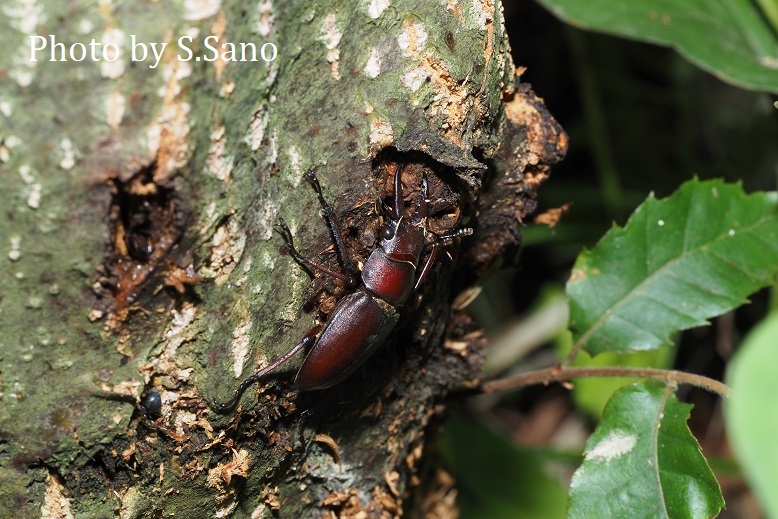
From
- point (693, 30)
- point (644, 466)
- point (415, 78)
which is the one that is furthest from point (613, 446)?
point (693, 30)

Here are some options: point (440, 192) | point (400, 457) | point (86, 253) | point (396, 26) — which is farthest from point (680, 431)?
point (86, 253)

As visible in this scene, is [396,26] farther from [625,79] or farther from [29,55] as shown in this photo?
[625,79]

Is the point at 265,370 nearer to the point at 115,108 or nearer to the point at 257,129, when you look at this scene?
the point at 257,129

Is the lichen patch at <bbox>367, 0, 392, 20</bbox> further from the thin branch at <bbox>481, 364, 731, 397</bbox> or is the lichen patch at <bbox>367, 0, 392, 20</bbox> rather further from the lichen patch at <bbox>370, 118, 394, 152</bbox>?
the thin branch at <bbox>481, 364, 731, 397</bbox>

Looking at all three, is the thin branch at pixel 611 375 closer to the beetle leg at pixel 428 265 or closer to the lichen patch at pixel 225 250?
the beetle leg at pixel 428 265

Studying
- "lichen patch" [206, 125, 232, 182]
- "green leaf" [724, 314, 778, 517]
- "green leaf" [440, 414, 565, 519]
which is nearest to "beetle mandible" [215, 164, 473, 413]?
"lichen patch" [206, 125, 232, 182]

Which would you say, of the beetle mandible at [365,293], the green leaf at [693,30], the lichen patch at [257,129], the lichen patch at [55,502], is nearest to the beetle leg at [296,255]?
the beetle mandible at [365,293]

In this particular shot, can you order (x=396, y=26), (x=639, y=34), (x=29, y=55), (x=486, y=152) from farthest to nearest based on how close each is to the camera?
(x=639, y=34) < (x=486, y=152) < (x=396, y=26) < (x=29, y=55)
